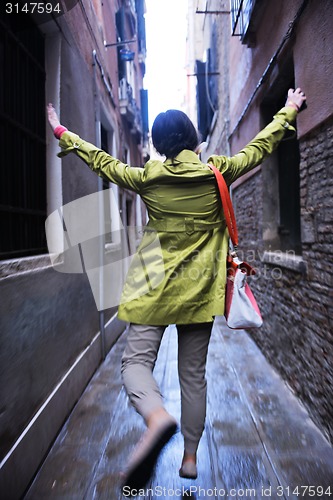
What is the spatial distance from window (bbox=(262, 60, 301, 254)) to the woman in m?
2.19

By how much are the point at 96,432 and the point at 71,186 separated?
202cm

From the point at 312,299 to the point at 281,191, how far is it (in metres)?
1.86

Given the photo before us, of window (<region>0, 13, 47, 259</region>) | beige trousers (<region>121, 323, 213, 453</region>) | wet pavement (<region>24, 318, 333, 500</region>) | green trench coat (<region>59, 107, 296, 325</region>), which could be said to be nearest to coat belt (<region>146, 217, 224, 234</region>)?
green trench coat (<region>59, 107, 296, 325</region>)

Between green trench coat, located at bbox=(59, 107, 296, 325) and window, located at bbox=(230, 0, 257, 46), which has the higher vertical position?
window, located at bbox=(230, 0, 257, 46)

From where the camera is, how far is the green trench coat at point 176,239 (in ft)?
5.78

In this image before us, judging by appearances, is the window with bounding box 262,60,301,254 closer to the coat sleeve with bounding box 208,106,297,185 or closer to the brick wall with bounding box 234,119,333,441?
the brick wall with bounding box 234,119,333,441

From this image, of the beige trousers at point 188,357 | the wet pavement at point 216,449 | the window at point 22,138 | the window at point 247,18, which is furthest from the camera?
the window at point 247,18

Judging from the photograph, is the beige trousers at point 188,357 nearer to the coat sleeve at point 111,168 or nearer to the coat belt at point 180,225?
the coat belt at point 180,225

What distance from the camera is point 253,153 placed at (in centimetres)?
188

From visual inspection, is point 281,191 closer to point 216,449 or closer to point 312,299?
point 312,299

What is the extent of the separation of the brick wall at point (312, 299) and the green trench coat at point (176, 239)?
952 millimetres

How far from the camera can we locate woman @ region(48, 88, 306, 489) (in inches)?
69.2

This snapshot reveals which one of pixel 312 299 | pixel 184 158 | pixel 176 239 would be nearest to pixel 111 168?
pixel 184 158

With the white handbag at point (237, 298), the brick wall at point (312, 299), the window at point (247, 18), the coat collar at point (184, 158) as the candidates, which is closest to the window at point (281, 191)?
the brick wall at point (312, 299)
